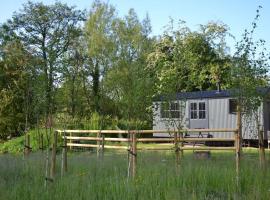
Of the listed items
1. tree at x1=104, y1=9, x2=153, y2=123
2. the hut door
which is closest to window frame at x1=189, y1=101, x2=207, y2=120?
the hut door

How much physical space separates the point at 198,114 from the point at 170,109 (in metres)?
14.5

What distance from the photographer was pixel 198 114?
84.2ft

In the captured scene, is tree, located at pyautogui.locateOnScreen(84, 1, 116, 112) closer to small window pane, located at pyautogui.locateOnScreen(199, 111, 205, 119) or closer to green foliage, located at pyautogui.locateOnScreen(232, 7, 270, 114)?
small window pane, located at pyautogui.locateOnScreen(199, 111, 205, 119)

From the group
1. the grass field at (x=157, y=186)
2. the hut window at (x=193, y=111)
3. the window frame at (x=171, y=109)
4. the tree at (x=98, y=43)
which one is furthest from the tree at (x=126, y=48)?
the grass field at (x=157, y=186)

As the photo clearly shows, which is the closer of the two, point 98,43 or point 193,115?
point 193,115

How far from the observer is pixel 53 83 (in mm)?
11078

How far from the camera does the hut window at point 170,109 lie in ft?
37.0

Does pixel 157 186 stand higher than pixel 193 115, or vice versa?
pixel 193 115

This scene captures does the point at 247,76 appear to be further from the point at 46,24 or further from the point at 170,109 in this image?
the point at 46,24

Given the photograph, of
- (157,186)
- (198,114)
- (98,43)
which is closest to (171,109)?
(157,186)

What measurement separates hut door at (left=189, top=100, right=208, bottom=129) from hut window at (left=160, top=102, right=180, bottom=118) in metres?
13.7

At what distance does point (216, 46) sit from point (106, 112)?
10463 millimetres

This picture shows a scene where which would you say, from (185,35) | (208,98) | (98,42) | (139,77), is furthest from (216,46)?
(139,77)

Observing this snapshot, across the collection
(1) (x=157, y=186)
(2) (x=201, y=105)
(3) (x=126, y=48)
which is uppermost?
(3) (x=126, y=48)
